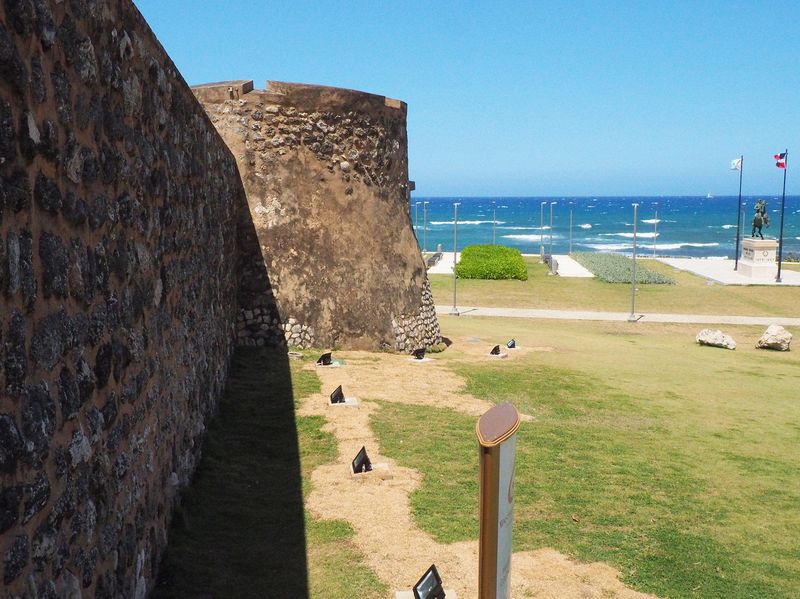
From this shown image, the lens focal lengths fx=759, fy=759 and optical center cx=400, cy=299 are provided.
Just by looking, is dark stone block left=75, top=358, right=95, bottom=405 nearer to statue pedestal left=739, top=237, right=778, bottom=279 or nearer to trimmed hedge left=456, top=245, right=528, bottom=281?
trimmed hedge left=456, top=245, right=528, bottom=281

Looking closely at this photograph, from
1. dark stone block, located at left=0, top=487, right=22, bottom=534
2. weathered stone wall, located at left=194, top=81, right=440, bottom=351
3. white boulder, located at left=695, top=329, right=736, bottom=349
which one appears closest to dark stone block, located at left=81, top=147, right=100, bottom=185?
dark stone block, located at left=0, top=487, right=22, bottom=534

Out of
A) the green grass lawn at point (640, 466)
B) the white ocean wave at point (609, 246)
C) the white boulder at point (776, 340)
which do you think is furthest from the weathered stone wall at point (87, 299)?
the white ocean wave at point (609, 246)

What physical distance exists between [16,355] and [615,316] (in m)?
24.3

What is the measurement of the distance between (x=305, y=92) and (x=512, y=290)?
19450 millimetres

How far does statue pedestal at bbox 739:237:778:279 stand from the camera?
124 ft

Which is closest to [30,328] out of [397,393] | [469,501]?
[469,501]

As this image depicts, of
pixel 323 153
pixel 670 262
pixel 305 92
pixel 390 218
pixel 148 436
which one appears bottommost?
pixel 670 262

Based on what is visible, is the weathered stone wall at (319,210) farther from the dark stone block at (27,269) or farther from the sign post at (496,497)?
the sign post at (496,497)

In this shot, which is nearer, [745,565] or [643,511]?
[745,565]

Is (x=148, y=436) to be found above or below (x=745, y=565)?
above

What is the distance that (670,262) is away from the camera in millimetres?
47406

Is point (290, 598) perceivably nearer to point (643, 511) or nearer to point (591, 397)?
point (643, 511)

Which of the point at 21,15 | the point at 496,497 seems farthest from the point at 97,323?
the point at 496,497

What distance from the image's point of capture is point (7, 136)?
9.06ft
